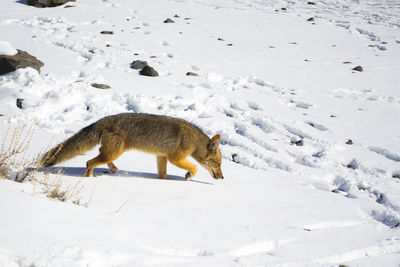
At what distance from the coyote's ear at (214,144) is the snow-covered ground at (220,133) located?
713 mm

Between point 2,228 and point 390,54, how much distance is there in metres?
19.2

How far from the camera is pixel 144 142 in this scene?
6906mm

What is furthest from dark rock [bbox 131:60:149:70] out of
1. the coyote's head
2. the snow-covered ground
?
the coyote's head

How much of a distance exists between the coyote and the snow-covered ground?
0.35m

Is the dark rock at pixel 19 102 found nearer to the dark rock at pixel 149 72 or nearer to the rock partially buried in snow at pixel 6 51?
the rock partially buried in snow at pixel 6 51

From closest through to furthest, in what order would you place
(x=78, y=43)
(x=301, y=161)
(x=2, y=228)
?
(x=2, y=228)
(x=301, y=161)
(x=78, y=43)

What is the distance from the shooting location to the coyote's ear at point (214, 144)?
287 inches

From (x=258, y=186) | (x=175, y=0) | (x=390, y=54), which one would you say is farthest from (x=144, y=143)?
(x=175, y=0)

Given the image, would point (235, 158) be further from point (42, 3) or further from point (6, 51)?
point (42, 3)

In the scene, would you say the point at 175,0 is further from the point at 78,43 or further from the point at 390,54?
the point at 390,54

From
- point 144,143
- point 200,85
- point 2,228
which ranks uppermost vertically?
point 2,228

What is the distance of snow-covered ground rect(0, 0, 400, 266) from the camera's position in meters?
3.97

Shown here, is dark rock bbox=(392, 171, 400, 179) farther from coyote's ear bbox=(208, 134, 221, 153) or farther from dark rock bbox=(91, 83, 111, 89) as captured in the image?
dark rock bbox=(91, 83, 111, 89)

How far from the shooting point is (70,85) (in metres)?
11.3
